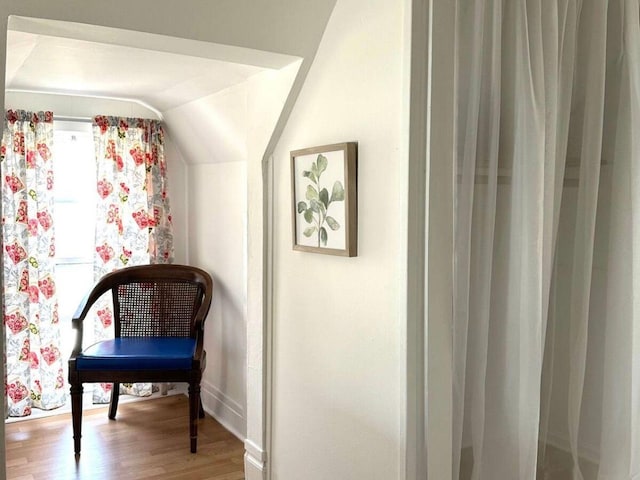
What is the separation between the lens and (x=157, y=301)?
11.6 feet

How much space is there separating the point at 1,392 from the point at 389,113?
1.26m

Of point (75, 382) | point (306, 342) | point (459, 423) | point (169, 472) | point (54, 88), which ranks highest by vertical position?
point (54, 88)

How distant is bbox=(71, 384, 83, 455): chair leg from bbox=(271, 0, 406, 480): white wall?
1194mm

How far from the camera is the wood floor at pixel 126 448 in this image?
287 cm

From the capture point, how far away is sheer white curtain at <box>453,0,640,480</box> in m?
1.70

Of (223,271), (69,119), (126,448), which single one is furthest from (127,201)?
(126,448)

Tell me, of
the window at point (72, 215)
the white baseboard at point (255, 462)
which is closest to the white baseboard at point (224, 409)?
the white baseboard at point (255, 462)

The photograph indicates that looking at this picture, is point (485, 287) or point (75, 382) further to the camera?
point (75, 382)

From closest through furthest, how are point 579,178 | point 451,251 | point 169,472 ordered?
point 451,251 < point 579,178 < point 169,472

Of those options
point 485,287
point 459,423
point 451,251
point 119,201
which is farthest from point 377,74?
point 119,201

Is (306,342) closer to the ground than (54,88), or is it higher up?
closer to the ground

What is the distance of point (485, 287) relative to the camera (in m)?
1.75

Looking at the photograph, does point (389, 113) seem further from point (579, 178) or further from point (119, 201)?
point (119, 201)

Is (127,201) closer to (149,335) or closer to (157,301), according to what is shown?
(157,301)
